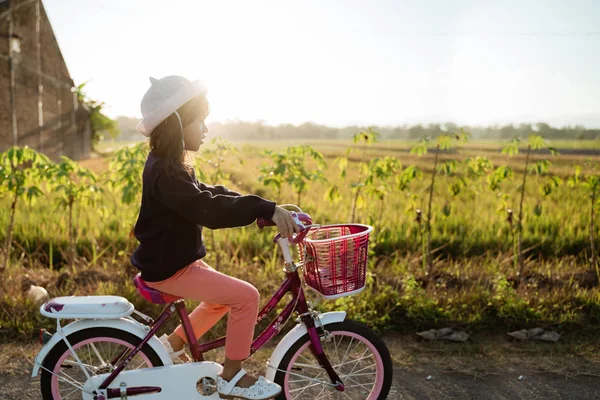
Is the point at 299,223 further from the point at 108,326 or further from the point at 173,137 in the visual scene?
the point at 108,326

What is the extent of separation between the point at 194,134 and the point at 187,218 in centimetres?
38

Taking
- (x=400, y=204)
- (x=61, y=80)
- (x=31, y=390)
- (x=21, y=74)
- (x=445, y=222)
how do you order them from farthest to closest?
(x=61, y=80), (x=21, y=74), (x=400, y=204), (x=445, y=222), (x=31, y=390)

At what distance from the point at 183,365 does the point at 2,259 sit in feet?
10.4

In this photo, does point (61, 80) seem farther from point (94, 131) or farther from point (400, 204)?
point (400, 204)

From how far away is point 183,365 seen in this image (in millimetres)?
2529

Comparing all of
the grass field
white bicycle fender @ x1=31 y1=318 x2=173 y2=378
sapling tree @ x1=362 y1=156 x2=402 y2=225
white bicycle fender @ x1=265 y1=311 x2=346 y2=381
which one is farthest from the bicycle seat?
sapling tree @ x1=362 y1=156 x2=402 y2=225

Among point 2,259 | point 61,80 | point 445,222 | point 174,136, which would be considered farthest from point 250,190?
point 61,80

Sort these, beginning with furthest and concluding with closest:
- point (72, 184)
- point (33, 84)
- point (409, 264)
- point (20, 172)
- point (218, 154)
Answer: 1. point (33, 84)
2. point (409, 264)
3. point (218, 154)
4. point (72, 184)
5. point (20, 172)

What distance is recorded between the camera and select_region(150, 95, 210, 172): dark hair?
91.5 inches

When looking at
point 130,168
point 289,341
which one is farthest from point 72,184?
point 289,341

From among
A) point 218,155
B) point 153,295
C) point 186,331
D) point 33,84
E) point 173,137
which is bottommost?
point 186,331

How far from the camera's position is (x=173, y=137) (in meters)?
2.33

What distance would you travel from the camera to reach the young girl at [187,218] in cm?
225

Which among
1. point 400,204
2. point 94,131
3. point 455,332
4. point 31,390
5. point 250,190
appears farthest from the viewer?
point 94,131
